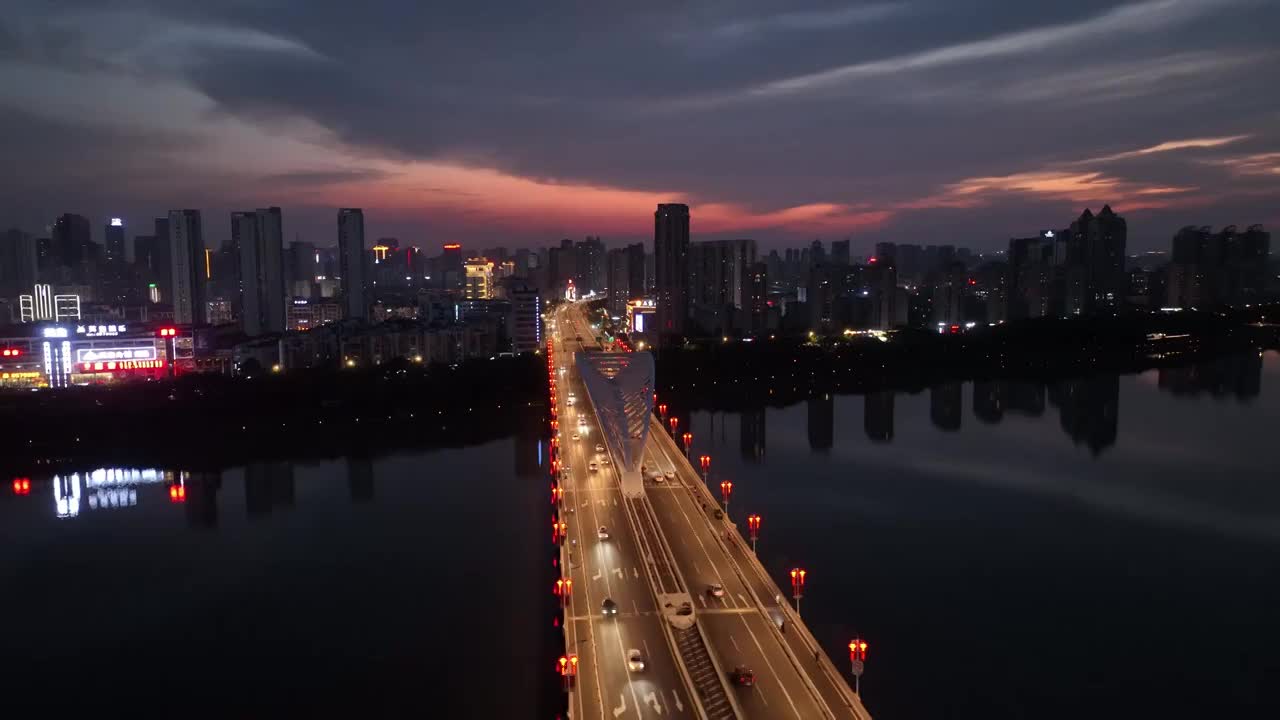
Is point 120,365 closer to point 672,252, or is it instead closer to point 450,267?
point 672,252

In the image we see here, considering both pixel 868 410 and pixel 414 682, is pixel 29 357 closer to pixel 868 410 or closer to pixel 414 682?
pixel 414 682

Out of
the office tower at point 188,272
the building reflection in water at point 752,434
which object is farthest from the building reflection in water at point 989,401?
the office tower at point 188,272

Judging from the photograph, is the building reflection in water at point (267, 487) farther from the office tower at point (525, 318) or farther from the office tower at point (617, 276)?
the office tower at point (617, 276)

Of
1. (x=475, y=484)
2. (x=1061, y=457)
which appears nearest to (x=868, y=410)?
(x=1061, y=457)

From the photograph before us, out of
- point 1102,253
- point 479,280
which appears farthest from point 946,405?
point 479,280

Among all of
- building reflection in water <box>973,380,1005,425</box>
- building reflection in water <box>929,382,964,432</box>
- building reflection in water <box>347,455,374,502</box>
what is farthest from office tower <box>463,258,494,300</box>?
building reflection in water <box>347,455,374,502</box>
